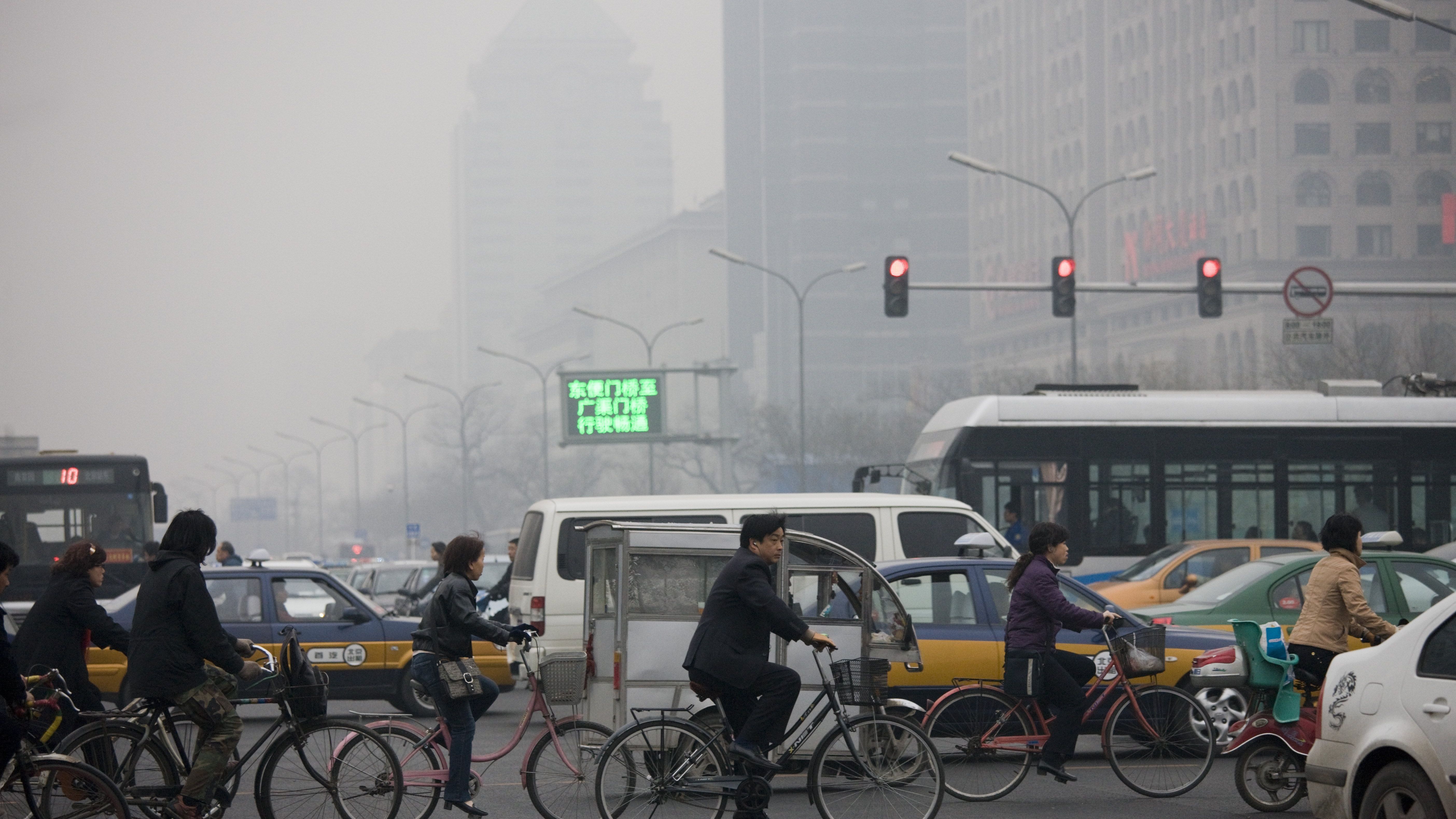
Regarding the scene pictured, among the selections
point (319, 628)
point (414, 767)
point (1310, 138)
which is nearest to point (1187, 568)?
point (319, 628)

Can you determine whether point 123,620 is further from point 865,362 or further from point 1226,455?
point 865,362

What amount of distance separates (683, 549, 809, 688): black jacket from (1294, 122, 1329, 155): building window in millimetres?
83997

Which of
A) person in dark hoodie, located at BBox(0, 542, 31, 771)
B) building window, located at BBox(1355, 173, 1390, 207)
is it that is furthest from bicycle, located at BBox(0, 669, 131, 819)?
building window, located at BBox(1355, 173, 1390, 207)

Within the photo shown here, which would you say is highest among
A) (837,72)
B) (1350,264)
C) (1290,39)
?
(837,72)

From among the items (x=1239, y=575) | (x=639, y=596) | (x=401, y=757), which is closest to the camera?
(x=401, y=757)

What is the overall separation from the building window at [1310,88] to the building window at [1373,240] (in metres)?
6.83

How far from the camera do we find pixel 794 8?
156000 mm

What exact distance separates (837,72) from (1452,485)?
441ft

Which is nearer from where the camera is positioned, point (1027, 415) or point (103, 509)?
point (1027, 415)

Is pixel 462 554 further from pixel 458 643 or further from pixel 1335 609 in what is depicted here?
pixel 1335 609

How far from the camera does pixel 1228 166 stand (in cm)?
9075

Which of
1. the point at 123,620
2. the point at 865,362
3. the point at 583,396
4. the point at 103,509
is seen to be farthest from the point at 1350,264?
the point at 123,620

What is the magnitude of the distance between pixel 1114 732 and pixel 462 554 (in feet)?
13.1

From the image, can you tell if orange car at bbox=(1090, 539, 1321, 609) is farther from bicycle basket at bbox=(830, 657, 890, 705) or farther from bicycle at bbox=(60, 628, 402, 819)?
bicycle at bbox=(60, 628, 402, 819)
